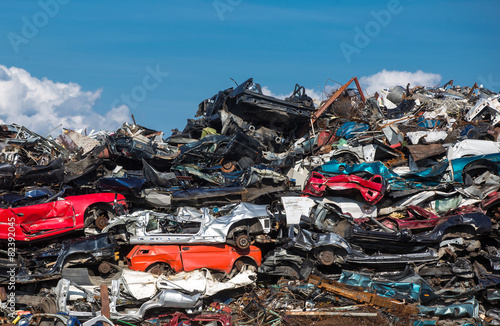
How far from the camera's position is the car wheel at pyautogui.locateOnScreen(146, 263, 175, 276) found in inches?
437

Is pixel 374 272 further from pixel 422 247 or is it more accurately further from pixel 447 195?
pixel 447 195

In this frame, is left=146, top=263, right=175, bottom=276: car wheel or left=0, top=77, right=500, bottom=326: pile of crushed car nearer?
A: left=0, top=77, right=500, bottom=326: pile of crushed car

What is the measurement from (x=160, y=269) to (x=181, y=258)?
57 cm

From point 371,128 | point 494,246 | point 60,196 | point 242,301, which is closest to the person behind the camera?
point 242,301

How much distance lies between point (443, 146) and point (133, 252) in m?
11.1

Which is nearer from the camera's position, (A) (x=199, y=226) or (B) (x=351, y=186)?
(A) (x=199, y=226)

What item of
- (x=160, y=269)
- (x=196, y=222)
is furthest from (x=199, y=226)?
(x=160, y=269)

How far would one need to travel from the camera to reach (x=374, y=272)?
1085cm

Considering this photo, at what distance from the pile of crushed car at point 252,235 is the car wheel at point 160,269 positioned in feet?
0.24

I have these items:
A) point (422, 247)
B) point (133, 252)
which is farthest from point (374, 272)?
point (133, 252)

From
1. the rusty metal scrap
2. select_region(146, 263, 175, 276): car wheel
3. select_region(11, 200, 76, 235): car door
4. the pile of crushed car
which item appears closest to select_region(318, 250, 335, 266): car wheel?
the pile of crushed car

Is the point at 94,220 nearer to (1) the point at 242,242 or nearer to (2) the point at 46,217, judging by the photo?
(2) the point at 46,217

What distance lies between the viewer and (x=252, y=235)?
39.7 ft

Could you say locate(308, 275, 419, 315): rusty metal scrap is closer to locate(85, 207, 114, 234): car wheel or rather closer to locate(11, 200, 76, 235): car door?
locate(85, 207, 114, 234): car wheel
